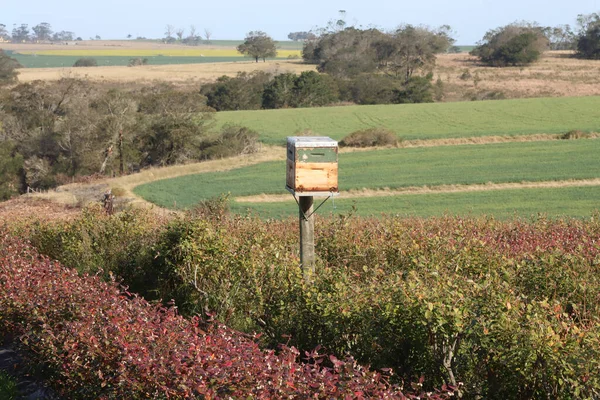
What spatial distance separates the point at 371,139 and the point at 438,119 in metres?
9.98

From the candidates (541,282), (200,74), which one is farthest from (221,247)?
(200,74)

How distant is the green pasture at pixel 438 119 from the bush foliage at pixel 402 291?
3119 cm

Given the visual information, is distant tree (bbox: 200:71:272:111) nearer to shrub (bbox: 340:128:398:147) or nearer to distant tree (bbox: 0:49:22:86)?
distant tree (bbox: 0:49:22:86)

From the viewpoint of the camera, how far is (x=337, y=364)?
15.5 ft

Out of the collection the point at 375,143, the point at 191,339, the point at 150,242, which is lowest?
the point at 375,143

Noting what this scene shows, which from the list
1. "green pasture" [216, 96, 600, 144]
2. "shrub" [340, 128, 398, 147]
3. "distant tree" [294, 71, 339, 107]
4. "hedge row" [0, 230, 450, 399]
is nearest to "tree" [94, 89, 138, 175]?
"green pasture" [216, 96, 600, 144]

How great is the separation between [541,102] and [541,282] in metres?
48.4

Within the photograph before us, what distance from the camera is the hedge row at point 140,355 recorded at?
464 centimetres

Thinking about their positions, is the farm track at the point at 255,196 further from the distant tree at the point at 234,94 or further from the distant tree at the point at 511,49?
the distant tree at the point at 511,49

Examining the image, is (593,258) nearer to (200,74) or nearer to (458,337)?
(458,337)

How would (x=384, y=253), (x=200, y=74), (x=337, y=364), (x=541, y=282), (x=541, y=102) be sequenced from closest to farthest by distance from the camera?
(x=337, y=364)
(x=541, y=282)
(x=384, y=253)
(x=541, y=102)
(x=200, y=74)

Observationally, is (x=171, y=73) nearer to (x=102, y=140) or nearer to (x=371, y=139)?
(x=102, y=140)

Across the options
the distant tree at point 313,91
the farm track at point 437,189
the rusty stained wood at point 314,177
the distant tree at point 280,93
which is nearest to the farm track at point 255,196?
the farm track at point 437,189

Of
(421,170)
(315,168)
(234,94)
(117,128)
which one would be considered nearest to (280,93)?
(234,94)
